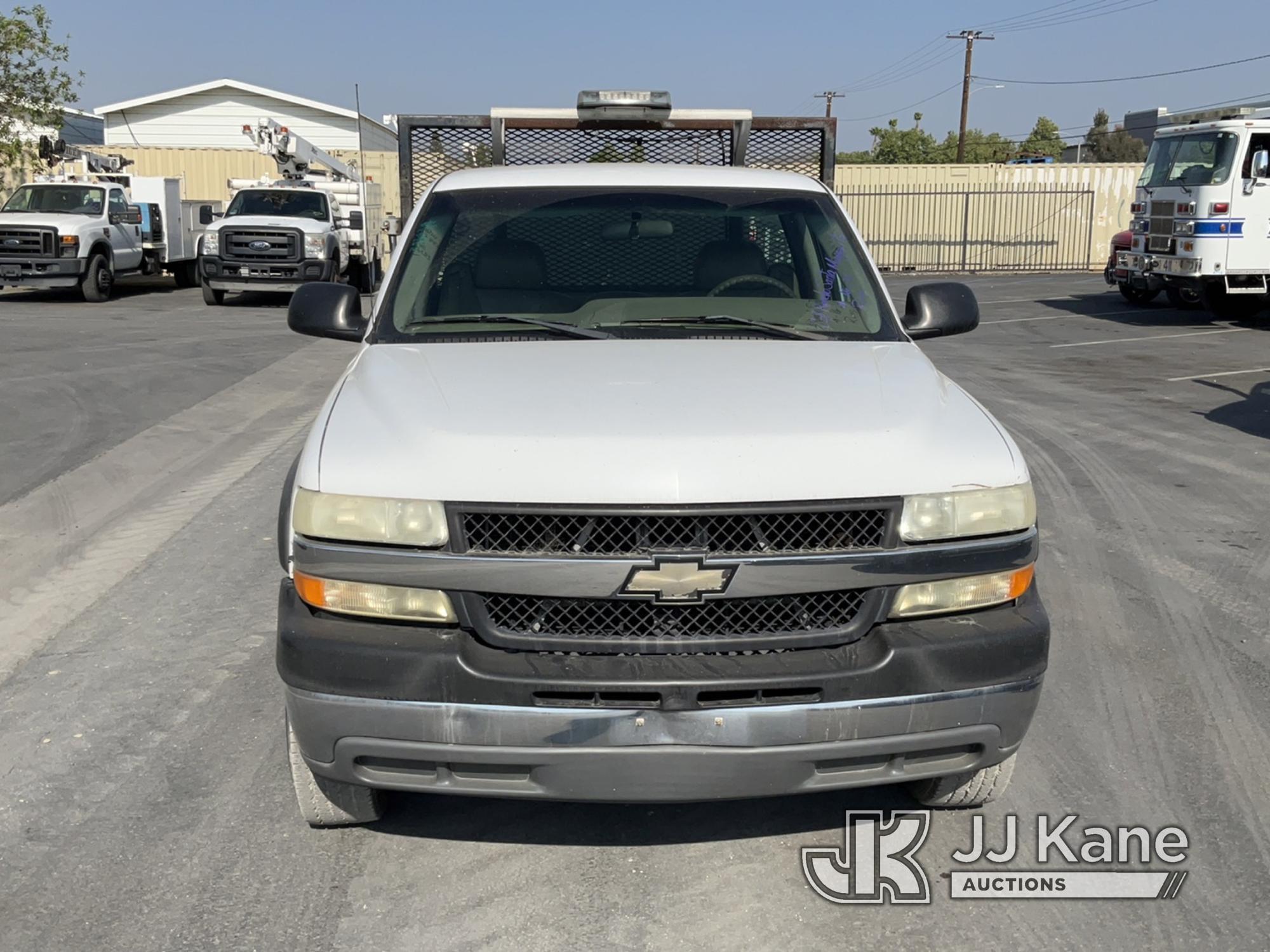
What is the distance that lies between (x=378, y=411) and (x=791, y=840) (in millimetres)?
1617

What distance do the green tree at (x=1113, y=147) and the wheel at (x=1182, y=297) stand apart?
63005 millimetres

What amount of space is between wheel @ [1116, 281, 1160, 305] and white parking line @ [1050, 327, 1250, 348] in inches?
109

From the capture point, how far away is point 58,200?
23391mm

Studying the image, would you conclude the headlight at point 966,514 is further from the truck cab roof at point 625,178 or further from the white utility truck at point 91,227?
the white utility truck at point 91,227

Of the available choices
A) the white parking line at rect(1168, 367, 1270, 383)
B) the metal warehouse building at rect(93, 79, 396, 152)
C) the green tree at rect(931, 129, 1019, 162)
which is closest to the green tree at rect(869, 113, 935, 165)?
the green tree at rect(931, 129, 1019, 162)

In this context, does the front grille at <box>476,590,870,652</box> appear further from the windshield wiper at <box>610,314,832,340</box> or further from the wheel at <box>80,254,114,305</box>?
the wheel at <box>80,254,114,305</box>

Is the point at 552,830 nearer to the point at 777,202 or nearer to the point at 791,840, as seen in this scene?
the point at 791,840

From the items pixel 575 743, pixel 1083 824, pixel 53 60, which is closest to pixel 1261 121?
pixel 1083 824

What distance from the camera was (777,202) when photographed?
191 inches

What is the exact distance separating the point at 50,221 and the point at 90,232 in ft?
2.33

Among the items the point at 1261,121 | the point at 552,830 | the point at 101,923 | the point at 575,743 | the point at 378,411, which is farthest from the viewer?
the point at 1261,121

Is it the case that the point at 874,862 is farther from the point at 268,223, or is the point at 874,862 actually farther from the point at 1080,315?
the point at 268,223

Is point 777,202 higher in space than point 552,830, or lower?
higher

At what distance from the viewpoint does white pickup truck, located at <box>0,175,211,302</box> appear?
72.2ft
